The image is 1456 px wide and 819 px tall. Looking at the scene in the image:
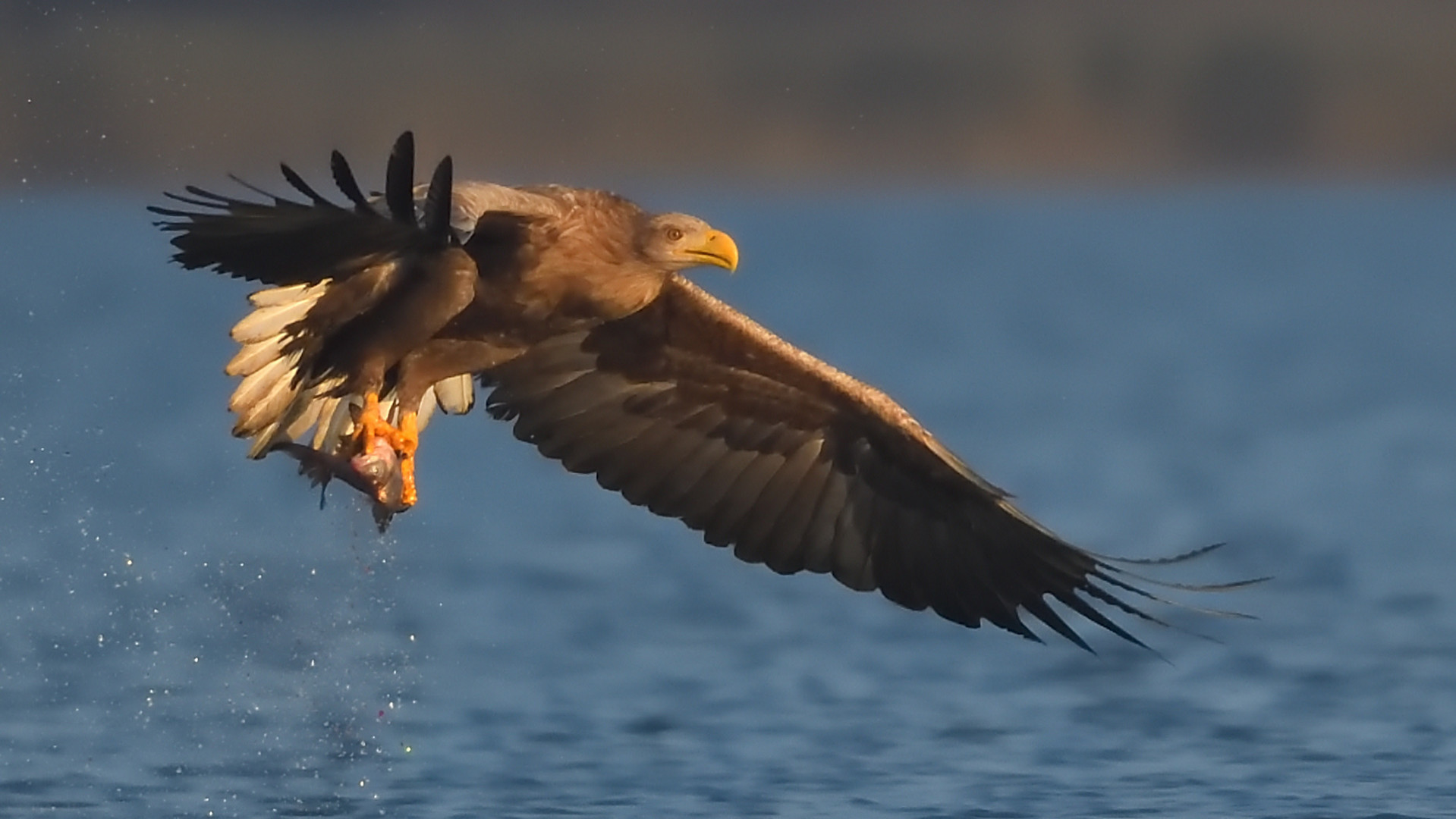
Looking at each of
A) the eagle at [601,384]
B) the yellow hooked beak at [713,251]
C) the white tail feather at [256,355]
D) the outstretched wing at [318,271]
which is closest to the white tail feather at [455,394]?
the eagle at [601,384]

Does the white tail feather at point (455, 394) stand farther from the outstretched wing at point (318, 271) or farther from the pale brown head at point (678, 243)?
the pale brown head at point (678, 243)

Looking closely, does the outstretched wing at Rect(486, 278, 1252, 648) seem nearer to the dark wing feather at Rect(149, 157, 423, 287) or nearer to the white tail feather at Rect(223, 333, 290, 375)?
the white tail feather at Rect(223, 333, 290, 375)

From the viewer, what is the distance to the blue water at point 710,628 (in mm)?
8336

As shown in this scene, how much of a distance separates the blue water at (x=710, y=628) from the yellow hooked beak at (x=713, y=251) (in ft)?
5.10

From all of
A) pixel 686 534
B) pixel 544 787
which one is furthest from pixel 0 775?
pixel 686 534

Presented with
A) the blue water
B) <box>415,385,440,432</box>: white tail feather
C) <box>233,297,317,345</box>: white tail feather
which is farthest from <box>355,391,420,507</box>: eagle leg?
the blue water

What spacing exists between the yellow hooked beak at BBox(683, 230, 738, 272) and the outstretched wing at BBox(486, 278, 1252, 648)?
54cm

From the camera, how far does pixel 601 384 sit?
831 centimetres

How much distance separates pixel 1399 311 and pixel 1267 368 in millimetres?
4480

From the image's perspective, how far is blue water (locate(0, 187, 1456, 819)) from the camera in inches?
328

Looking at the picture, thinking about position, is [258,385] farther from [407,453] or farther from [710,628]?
[710,628]

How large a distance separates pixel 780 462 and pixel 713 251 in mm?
1016

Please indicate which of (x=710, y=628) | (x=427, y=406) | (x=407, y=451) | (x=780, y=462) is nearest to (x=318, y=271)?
(x=407, y=451)

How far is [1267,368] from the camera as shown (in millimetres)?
21188
